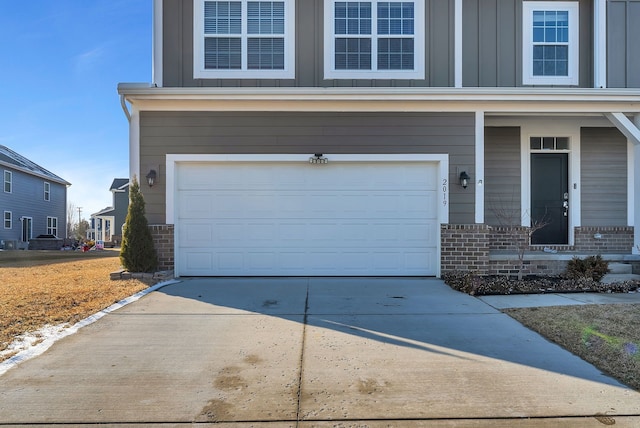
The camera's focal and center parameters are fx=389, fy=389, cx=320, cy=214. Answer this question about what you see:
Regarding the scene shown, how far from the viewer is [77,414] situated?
2.64m

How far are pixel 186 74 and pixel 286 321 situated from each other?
223 inches

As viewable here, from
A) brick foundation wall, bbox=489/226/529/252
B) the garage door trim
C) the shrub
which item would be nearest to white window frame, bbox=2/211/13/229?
the garage door trim

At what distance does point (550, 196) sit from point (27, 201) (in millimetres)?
28158

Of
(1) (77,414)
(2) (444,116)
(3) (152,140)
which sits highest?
(2) (444,116)

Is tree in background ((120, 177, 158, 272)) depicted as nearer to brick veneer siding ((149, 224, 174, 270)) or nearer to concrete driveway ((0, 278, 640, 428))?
brick veneer siding ((149, 224, 174, 270))

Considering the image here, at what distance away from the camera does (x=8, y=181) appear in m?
22.5

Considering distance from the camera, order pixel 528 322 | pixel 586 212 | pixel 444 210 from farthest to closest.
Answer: pixel 586 212 < pixel 444 210 < pixel 528 322

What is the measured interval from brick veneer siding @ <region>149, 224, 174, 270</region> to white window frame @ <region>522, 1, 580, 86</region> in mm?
7757

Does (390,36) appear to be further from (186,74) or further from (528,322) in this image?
(528,322)

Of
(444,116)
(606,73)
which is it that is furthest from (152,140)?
(606,73)

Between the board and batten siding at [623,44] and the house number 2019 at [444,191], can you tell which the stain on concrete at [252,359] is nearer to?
the house number 2019 at [444,191]

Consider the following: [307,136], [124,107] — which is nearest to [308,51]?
[307,136]

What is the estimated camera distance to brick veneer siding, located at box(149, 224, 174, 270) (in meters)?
7.39

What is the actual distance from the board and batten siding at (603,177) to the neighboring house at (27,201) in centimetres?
2615
